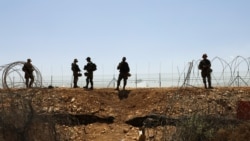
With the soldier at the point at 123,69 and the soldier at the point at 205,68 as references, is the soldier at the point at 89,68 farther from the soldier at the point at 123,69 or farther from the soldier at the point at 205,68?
the soldier at the point at 205,68

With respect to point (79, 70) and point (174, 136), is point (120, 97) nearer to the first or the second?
point (79, 70)

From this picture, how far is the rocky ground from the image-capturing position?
8430 millimetres

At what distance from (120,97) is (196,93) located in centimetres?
329

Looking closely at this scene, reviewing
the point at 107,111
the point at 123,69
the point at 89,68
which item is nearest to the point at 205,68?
the point at 123,69

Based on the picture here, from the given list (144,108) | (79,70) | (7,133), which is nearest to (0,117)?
(7,133)

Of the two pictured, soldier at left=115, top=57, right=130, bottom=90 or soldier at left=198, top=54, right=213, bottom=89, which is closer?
soldier at left=198, top=54, right=213, bottom=89

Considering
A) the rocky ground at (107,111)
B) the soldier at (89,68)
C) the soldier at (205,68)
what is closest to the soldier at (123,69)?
the rocky ground at (107,111)

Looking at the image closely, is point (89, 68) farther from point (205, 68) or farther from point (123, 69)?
point (205, 68)

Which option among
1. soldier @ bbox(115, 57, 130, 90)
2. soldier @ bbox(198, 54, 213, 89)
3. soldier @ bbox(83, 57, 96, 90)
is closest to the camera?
soldier @ bbox(198, 54, 213, 89)

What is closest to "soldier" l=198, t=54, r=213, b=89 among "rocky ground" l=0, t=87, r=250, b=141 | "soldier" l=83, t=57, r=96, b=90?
"rocky ground" l=0, t=87, r=250, b=141

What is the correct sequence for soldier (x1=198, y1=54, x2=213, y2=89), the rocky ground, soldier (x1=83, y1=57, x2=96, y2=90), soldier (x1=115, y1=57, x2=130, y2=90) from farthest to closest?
soldier (x1=83, y1=57, x2=96, y2=90) < soldier (x1=115, y1=57, x2=130, y2=90) < soldier (x1=198, y1=54, x2=213, y2=89) < the rocky ground

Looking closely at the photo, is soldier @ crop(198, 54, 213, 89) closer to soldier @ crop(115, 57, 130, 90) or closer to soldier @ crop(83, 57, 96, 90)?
soldier @ crop(115, 57, 130, 90)

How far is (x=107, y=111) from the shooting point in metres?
17.8

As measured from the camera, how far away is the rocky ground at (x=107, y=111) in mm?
8430
